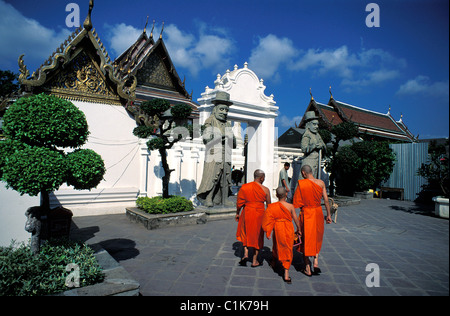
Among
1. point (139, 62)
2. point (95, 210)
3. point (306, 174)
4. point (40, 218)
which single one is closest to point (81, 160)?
point (40, 218)

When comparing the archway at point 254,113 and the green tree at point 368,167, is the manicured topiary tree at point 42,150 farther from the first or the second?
the green tree at point 368,167

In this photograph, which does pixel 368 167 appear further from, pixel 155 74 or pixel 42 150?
pixel 42 150

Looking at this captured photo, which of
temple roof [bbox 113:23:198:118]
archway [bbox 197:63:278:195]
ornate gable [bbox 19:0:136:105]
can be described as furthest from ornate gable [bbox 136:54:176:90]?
archway [bbox 197:63:278:195]

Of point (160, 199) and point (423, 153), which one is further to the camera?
point (423, 153)

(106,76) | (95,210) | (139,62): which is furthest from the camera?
(139,62)

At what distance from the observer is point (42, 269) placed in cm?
314

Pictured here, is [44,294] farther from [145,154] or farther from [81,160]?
[145,154]

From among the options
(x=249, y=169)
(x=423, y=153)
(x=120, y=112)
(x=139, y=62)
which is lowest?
(x=249, y=169)

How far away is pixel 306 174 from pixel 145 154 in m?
5.93

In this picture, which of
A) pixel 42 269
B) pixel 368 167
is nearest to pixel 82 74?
pixel 42 269

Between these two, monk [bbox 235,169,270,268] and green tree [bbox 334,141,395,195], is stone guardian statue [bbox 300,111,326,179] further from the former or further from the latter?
monk [bbox 235,169,270,268]

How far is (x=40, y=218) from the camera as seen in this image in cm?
340

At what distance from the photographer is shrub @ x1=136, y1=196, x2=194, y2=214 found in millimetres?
6984

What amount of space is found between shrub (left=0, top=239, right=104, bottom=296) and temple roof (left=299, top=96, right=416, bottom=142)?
18525 millimetres
